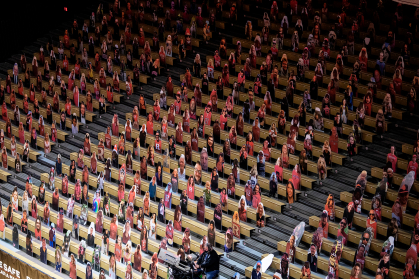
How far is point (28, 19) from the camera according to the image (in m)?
31.6

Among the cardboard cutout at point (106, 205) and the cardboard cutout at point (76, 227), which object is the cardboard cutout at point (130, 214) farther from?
the cardboard cutout at point (76, 227)

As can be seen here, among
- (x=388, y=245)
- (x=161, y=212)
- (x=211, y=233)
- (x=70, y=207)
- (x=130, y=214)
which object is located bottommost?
(x=70, y=207)

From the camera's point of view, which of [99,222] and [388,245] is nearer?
[388,245]

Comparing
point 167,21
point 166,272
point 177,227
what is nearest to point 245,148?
point 177,227

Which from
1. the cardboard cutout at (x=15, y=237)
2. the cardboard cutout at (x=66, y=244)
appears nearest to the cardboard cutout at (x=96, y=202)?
the cardboard cutout at (x=66, y=244)

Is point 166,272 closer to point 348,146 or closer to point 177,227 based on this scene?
point 177,227

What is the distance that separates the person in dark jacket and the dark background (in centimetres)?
1546

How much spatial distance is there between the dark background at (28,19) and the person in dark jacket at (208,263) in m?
15.5

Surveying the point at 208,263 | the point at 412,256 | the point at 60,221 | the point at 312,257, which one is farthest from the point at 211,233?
the point at 412,256

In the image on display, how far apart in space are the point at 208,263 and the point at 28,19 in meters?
16.5

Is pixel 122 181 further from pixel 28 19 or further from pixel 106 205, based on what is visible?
pixel 28 19

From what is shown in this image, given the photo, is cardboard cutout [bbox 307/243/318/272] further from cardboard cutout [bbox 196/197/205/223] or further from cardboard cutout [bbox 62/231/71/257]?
cardboard cutout [bbox 62/231/71/257]

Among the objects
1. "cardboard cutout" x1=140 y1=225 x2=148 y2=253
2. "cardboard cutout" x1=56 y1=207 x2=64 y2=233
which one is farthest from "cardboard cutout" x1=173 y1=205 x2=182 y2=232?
"cardboard cutout" x1=56 y1=207 x2=64 y2=233

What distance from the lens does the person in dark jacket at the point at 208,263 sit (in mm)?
19406
